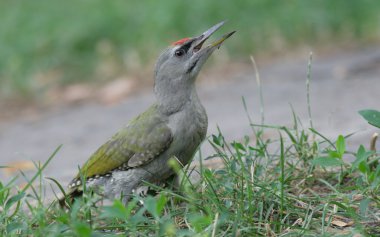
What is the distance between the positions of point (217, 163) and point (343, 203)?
5.10ft

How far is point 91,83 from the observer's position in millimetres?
9703

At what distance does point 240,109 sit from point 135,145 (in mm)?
3372

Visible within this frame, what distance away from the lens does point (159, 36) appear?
386 inches

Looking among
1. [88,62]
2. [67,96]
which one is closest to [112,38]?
[88,62]

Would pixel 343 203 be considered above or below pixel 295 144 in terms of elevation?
below

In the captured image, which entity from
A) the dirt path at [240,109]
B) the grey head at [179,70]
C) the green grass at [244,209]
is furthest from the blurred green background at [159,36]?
the green grass at [244,209]

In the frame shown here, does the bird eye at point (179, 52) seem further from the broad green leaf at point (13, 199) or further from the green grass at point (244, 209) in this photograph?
the broad green leaf at point (13, 199)

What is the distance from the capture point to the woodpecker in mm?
4320

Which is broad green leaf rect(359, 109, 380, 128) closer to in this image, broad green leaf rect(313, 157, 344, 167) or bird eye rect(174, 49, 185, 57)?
broad green leaf rect(313, 157, 344, 167)

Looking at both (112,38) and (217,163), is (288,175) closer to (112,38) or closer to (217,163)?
(217,163)

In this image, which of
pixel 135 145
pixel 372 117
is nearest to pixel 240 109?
pixel 135 145

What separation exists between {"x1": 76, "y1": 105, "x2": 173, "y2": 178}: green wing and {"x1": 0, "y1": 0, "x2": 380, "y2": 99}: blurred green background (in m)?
5.11

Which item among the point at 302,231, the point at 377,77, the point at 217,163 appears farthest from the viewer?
the point at 377,77

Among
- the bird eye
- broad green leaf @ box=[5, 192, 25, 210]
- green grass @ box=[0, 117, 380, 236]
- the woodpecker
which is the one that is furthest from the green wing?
broad green leaf @ box=[5, 192, 25, 210]
